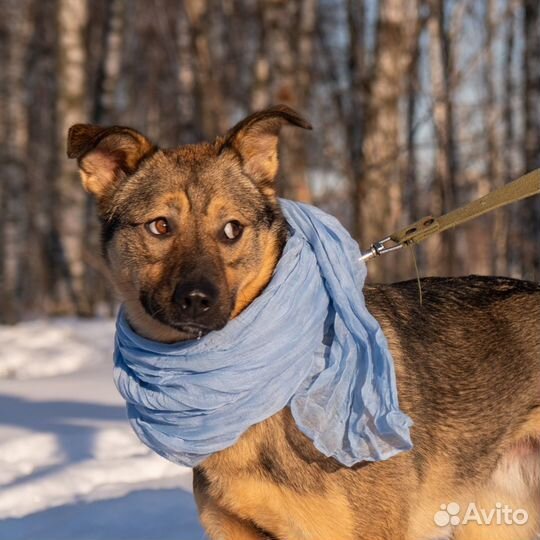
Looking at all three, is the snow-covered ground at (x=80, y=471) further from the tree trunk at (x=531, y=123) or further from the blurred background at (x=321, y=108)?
the tree trunk at (x=531, y=123)

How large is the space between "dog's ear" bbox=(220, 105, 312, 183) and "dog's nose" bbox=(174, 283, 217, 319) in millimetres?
832

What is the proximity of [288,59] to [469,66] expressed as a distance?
16.5ft

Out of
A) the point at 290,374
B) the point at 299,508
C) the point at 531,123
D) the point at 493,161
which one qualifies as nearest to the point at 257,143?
the point at 290,374

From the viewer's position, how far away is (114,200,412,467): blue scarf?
404 centimetres

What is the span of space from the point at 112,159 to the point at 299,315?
1.24 m

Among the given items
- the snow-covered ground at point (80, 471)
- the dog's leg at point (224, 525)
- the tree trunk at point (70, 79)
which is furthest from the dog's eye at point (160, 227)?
the tree trunk at point (70, 79)

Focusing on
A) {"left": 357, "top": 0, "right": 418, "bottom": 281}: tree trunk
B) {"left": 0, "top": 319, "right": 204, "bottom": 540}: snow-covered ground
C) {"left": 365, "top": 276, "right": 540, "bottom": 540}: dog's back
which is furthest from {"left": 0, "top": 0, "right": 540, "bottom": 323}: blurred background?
{"left": 365, "top": 276, "right": 540, "bottom": 540}: dog's back

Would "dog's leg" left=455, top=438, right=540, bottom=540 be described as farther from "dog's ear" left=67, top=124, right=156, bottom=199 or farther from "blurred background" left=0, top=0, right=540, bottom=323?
"blurred background" left=0, top=0, right=540, bottom=323

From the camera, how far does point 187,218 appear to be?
4203mm

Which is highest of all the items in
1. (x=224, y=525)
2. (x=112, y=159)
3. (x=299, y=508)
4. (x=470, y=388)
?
(x=112, y=159)

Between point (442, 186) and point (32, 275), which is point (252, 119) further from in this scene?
point (32, 275)

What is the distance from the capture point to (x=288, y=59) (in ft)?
43.3

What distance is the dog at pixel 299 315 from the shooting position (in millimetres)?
4039

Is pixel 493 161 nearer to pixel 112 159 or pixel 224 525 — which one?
pixel 112 159
